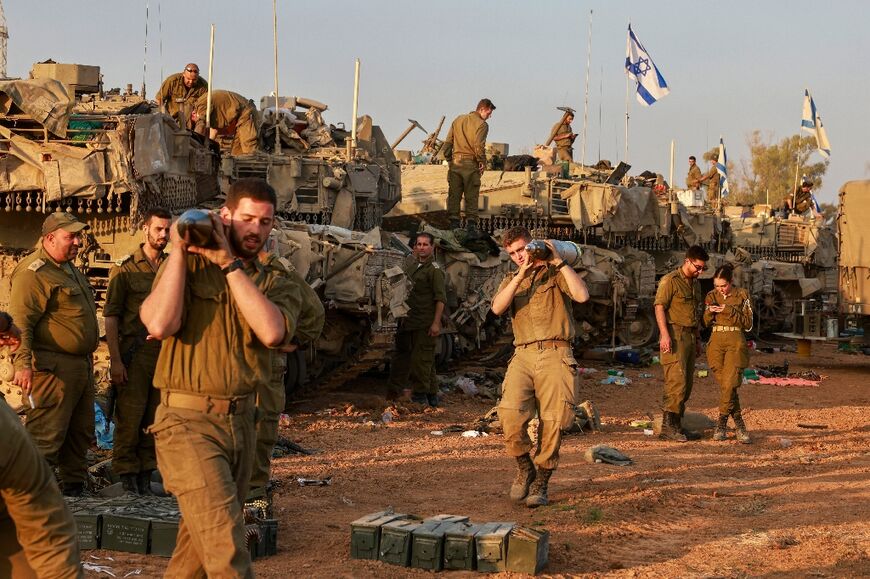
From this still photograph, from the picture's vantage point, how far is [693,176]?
35844 millimetres

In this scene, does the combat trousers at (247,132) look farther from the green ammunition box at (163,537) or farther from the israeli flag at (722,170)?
the israeli flag at (722,170)

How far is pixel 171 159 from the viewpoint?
1327cm

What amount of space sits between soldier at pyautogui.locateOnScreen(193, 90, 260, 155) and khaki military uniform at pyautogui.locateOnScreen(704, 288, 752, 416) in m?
Answer: 6.94

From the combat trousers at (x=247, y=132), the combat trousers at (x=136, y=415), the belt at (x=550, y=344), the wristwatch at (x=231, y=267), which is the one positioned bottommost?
the combat trousers at (x=136, y=415)

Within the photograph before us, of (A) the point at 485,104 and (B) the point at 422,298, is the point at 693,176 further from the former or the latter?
(B) the point at 422,298

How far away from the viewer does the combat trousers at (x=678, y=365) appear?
40.1 ft

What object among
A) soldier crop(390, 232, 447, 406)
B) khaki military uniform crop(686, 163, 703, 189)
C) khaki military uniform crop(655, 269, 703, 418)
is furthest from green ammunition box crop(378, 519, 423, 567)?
khaki military uniform crop(686, 163, 703, 189)

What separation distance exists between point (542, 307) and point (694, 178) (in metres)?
27.8

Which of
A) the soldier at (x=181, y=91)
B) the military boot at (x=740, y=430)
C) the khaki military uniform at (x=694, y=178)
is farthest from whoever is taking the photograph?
the khaki military uniform at (x=694, y=178)

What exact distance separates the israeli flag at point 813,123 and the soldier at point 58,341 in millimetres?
28932

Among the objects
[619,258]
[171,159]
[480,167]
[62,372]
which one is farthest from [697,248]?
[619,258]

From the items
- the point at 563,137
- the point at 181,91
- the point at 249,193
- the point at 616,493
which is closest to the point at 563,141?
the point at 563,137

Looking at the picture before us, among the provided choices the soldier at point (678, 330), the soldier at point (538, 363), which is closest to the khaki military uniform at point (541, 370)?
the soldier at point (538, 363)

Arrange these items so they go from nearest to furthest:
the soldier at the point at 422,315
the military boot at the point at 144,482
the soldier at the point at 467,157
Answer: the military boot at the point at 144,482 → the soldier at the point at 422,315 → the soldier at the point at 467,157
